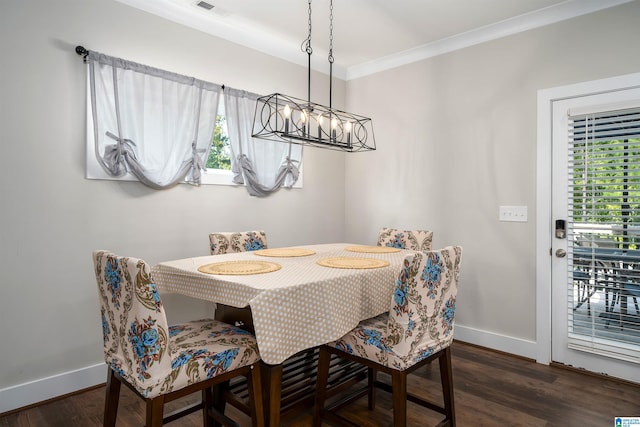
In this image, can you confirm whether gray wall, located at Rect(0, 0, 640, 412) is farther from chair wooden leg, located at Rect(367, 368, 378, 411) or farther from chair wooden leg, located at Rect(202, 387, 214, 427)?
chair wooden leg, located at Rect(367, 368, 378, 411)

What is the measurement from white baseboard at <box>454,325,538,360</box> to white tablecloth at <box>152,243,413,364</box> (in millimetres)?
1547

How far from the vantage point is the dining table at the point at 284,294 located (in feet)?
5.11

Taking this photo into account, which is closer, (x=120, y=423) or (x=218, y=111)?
(x=120, y=423)

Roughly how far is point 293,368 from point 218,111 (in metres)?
2.06

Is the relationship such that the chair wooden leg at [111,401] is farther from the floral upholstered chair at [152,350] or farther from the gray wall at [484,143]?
the gray wall at [484,143]

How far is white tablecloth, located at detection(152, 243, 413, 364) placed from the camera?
60.8 inches

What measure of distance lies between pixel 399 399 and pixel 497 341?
1.84 metres

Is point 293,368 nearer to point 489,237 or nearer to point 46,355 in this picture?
point 46,355

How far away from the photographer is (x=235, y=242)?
278cm

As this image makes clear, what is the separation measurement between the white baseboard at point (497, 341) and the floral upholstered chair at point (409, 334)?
1384 millimetres

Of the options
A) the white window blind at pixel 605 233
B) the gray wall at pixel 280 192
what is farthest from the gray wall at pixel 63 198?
the white window blind at pixel 605 233

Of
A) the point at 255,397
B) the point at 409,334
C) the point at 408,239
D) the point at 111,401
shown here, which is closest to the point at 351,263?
the point at 409,334

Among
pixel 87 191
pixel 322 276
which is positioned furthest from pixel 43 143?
pixel 322 276

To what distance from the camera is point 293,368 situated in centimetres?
245
